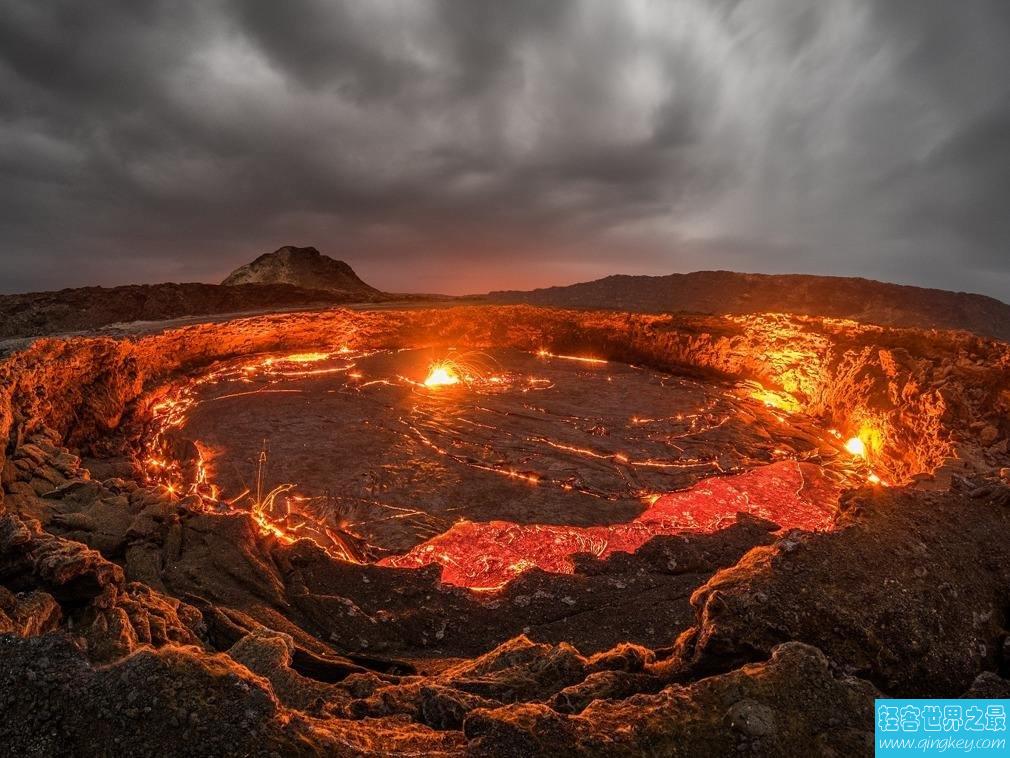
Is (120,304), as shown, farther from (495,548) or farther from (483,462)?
(495,548)

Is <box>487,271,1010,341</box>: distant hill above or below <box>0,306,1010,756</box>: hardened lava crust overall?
above

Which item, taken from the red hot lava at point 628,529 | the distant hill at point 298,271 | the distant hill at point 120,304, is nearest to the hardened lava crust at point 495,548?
the red hot lava at point 628,529

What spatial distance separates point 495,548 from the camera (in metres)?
6.82

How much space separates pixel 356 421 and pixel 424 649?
7.02 metres

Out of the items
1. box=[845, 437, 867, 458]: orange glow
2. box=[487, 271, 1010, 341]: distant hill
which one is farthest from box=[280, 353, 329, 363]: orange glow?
box=[845, 437, 867, 458]: orange glow

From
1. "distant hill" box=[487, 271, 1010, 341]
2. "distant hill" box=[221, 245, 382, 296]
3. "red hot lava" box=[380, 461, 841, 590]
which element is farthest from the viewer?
"distant hill" box=[221, 245, 382, 296]

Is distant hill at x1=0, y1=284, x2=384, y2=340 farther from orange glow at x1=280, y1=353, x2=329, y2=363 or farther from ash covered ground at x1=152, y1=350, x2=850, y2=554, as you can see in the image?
ash covered ground at x1=152, y1=350, x2=850, y2=554

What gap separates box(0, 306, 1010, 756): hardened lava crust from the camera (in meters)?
2.26

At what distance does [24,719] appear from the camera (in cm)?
198

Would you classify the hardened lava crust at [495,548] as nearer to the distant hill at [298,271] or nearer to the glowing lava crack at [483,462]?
the glowing lava crack at [483,462]

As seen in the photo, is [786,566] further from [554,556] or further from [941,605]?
[554,556]

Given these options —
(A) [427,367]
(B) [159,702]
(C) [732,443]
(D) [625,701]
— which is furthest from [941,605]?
(A) [427,367]

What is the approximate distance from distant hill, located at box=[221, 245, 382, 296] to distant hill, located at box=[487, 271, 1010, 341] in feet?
41.6

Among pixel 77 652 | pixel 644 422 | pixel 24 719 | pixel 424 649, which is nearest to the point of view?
pixel 24 719
